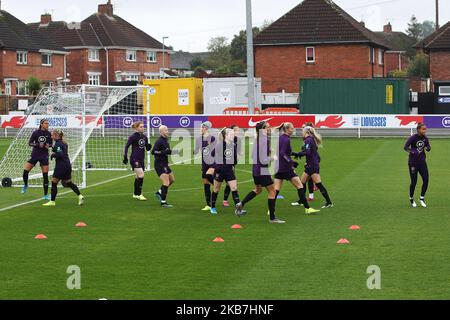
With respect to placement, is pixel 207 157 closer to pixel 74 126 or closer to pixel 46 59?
pixel 74 126

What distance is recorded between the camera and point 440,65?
74.8 meters

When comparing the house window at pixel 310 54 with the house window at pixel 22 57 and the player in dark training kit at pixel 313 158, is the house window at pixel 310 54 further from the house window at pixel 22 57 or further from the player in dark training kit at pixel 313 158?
the player in dark training kit at pixel 313 158

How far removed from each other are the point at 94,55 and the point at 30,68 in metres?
15.3

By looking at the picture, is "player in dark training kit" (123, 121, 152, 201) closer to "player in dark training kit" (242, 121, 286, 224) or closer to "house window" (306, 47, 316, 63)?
"player in dark training kit" (242, 121, 286, 224)

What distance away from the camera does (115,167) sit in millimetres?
33438

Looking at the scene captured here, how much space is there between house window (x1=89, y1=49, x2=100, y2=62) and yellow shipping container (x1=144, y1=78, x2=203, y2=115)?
3781 cm

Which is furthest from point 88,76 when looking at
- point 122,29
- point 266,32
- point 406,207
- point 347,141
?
point 406,207

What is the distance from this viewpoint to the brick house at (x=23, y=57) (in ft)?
255

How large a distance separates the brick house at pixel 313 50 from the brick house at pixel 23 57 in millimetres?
18400

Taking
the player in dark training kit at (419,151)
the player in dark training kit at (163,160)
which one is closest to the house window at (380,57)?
the player in dark training kit at (419,151)

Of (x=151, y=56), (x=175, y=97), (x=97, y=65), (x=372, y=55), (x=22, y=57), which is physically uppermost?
(x=151, y=56)

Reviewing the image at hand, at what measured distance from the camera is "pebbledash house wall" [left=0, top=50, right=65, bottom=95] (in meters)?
77.5

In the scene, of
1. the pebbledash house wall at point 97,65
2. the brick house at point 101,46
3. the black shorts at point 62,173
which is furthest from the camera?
the brick house at point 101,46

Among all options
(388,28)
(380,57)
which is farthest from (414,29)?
(380,57)
